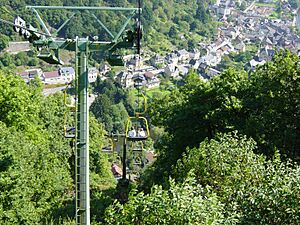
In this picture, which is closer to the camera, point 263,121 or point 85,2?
point 263,121

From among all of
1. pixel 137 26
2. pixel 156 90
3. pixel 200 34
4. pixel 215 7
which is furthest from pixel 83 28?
pixel 137 26

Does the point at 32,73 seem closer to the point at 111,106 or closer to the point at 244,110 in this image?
the point at 111,106

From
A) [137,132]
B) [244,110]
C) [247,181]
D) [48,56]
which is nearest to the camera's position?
[48,56]

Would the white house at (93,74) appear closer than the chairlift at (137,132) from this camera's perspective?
No

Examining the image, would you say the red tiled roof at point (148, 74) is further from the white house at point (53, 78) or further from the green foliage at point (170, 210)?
the green foliage at point (170, 210)

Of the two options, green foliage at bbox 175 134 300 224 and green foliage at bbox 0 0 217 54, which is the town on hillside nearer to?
green foliage at bbox 0 0 217 54

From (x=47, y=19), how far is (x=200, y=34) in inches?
1158

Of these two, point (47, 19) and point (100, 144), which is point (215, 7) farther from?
point (100, 144)

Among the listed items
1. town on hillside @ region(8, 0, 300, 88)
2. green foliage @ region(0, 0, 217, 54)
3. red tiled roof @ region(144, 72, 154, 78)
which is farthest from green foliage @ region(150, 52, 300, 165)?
green foliage @ region(0, 0, 217, 54)

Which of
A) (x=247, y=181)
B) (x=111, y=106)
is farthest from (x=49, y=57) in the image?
(x=111, y=106)

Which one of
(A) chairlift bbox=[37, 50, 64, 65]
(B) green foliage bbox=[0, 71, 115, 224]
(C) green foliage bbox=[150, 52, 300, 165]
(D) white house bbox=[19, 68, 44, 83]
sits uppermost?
(A) chairlift bbox=[37, 50, 64, 65]

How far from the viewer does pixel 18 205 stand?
993cm

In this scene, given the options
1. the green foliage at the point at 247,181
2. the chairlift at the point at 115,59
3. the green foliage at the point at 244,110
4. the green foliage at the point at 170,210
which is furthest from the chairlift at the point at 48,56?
the green foliage at the point at 244,110

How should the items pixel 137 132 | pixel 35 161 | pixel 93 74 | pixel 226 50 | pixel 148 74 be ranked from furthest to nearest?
pixel 226 50 < pixel 148 74 < pixel 93 74 < pixel 35 161 < pixel 137 132
